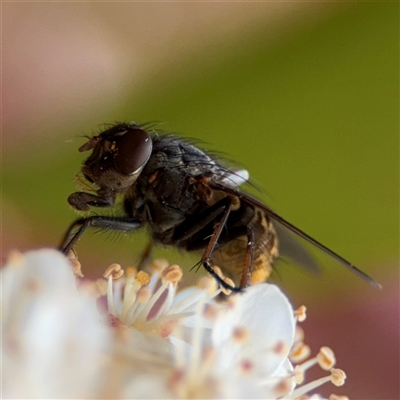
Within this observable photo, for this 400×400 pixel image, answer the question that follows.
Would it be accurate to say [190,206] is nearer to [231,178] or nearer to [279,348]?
[231,178]

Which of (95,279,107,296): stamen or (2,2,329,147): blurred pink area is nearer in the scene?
(95,279,107,296): stamen

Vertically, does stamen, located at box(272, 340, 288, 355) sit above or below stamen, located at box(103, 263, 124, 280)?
below

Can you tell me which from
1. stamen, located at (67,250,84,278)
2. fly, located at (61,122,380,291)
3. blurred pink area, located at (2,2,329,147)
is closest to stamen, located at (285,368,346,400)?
fly, located at (61,122,380,291)

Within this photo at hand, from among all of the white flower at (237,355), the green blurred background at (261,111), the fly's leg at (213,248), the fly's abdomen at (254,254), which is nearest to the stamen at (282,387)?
the white flower at (237,355)

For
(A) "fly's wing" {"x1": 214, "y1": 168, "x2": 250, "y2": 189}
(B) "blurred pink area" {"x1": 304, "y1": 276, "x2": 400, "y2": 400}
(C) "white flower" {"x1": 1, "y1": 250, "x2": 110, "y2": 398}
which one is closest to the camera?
(C) "white flower" {"x1": 1, "y1": 250, "x2": 110, "y2": 398}

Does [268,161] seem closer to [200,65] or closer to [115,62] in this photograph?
[200,65]

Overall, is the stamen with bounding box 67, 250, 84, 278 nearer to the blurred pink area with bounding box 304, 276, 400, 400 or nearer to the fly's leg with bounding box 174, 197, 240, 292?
the fly's leg with bounding box 174, 197, 240, 292

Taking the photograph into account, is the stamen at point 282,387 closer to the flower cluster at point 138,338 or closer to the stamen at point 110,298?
the flower cluster at point 138,338

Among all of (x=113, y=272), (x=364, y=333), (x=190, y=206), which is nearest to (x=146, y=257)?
(x=190, y=206)

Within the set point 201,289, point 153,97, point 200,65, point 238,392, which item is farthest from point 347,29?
point 238,392
